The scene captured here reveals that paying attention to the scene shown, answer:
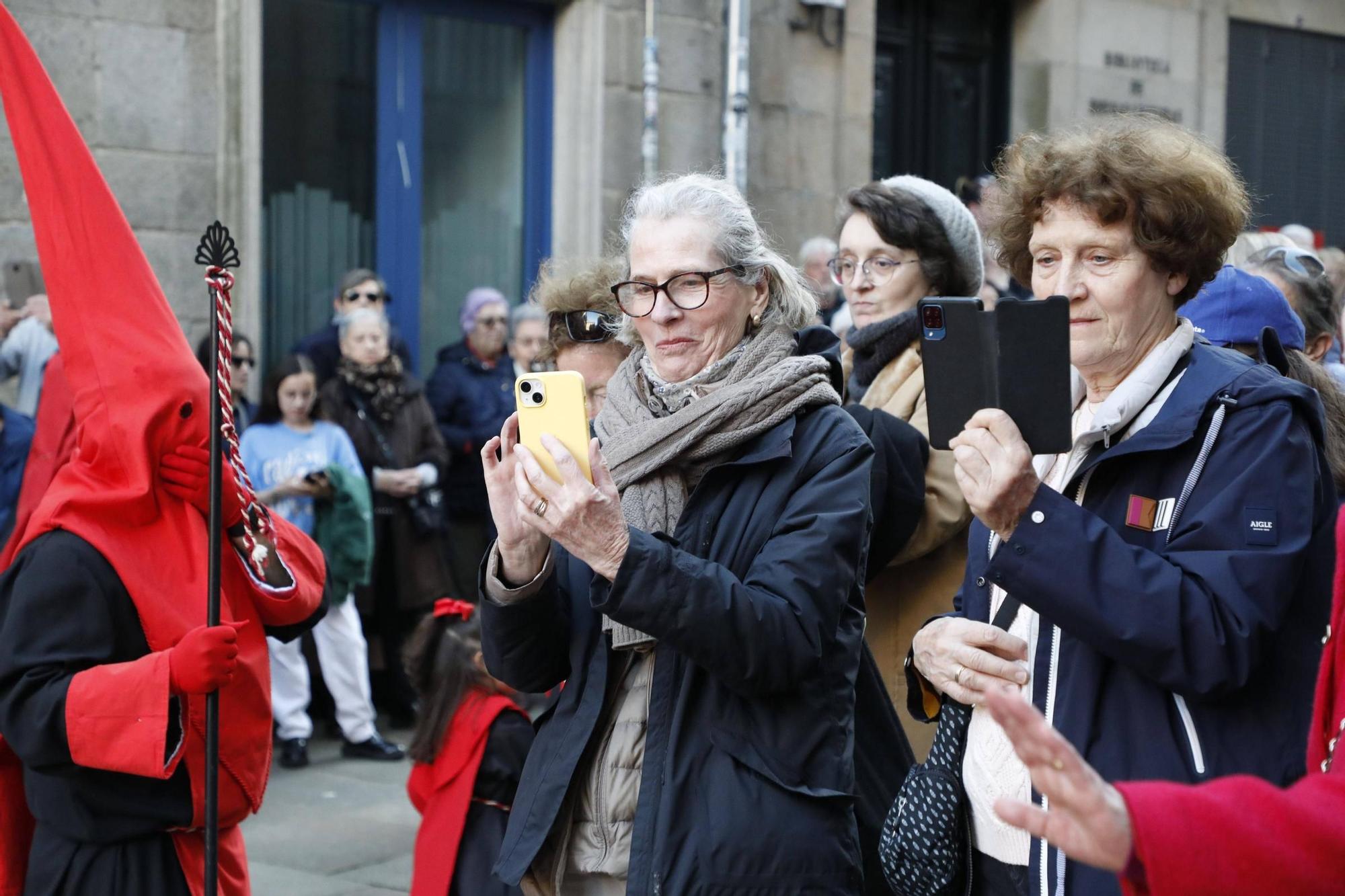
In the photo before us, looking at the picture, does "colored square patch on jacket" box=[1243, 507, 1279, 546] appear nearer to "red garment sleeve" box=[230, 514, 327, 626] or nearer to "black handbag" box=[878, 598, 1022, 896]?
"black handbag" box=[878, 598, 1022, 896]

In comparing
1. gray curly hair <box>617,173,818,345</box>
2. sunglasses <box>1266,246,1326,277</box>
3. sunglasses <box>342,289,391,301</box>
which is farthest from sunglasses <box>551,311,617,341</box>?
sunglasses <box>342,289,391,301</box>

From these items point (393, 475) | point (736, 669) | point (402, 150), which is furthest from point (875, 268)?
point (402, 150)

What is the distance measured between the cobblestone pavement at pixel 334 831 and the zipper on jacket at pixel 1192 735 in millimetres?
3885

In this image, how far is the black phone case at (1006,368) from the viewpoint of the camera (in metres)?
2.17

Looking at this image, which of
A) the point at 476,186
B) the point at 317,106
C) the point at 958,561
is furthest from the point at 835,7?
the point at 958,561

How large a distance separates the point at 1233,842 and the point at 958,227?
9.31 feet

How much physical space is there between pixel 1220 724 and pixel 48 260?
2.46 meters

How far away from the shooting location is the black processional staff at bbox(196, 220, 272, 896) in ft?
9.94

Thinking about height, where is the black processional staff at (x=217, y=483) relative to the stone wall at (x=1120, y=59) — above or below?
below

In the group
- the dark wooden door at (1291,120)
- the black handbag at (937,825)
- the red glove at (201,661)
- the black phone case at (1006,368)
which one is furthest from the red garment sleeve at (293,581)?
the dark wooden door at (1291,120)

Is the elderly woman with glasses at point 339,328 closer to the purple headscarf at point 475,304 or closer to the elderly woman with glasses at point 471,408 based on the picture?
the elderly woman with glasses at point 471,408

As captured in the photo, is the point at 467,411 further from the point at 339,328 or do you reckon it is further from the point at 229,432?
the point at 229,432

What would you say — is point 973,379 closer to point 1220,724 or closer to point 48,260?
point 1220,724

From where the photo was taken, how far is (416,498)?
765 cm
